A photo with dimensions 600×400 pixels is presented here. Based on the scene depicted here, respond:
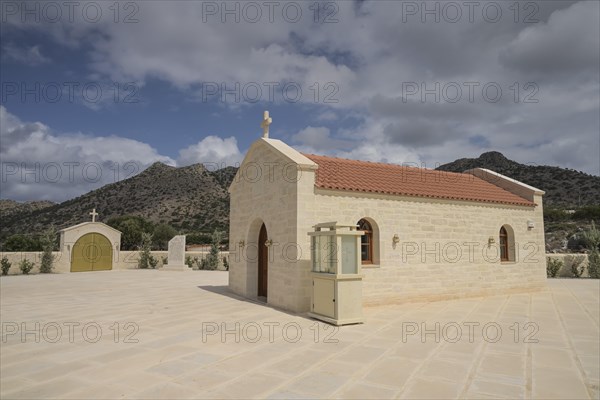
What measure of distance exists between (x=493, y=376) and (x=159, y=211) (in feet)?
160

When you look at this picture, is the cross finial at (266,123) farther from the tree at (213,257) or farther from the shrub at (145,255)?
the shrub at (145,255)

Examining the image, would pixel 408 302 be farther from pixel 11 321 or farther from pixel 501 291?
pixel 11 321

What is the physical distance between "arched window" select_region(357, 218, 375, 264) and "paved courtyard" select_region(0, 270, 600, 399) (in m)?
1.50

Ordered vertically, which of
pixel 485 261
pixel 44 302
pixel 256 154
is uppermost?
pixel 256 154

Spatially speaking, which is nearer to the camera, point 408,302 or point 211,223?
point 408,302

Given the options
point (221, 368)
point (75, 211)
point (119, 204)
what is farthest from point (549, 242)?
point (75, 211)

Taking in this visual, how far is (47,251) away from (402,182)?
20.5 m

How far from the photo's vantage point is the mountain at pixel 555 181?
4100 cm

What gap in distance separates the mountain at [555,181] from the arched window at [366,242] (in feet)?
123

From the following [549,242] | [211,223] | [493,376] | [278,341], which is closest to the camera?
[493,376]

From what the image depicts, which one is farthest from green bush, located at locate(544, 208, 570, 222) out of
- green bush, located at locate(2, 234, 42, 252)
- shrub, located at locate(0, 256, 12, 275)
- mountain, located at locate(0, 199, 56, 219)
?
mountain, located at locate(0, 199, 56, 219)

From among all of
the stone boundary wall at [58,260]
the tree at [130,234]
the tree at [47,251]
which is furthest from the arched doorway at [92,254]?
the tree at [130,234]

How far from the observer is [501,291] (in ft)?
44.7

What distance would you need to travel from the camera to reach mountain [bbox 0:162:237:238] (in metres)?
47.6
